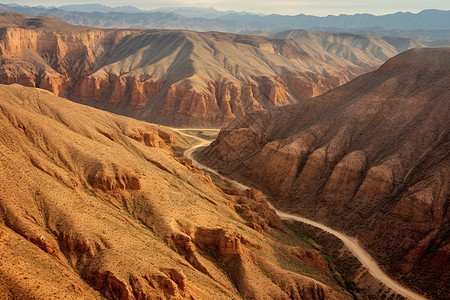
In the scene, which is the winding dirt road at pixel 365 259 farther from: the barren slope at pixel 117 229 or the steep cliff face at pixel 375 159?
the barren slope at pixel 117 229

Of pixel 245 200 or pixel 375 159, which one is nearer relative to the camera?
pixel 245 200

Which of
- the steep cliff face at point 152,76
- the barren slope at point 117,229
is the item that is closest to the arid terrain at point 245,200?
the barren slope at point 117,229

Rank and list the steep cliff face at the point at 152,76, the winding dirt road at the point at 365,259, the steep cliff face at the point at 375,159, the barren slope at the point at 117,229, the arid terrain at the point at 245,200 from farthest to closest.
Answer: the steep cliff face at the point at 152,76, the steep cliff face at the point at 375,159, the winding dirt road at the point at 365,259, the arid terrain at the point at 245,200, the barren slope at the point at 117,229

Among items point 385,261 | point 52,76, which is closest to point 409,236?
point 385,261

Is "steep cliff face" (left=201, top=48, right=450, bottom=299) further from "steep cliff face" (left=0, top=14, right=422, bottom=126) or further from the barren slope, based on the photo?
"steep cliff face" (left=0, top=14, right=422, bottom=126)

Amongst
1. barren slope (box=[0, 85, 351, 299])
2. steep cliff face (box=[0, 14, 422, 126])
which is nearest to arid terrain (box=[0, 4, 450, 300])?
barren slope (box=[0, 85, 351, 299])

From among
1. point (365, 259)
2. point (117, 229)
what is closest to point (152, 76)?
point (365, 259)

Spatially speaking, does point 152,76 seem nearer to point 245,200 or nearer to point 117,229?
point 245,200
